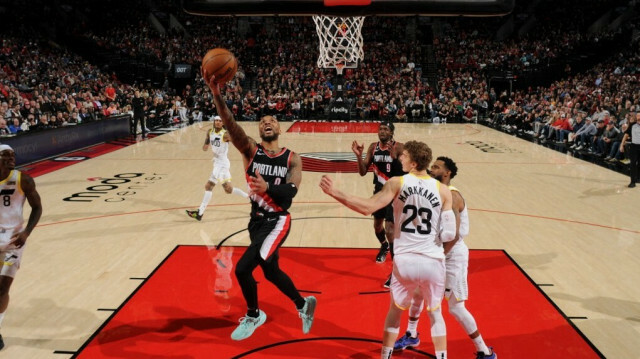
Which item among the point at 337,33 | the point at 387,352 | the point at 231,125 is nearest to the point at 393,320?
the point at 387,352

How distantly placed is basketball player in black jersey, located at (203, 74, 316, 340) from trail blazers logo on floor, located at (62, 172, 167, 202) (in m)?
6.32

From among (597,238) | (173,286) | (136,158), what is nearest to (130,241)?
(173,286)

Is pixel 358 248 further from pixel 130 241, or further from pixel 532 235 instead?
pixel 130 241

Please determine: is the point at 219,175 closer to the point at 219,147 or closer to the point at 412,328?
the point at 219,147

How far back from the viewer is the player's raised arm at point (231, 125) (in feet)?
14.5

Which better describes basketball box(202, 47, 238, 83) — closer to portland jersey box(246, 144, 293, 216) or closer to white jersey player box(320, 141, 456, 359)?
portland jersey box(246, 144, 293, 216)

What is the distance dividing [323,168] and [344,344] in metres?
9.34

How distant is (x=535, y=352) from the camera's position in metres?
4.46

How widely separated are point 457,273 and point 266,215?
1.69 metres

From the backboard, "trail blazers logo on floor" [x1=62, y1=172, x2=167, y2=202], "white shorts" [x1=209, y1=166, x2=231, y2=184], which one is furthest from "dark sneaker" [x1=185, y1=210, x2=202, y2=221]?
the backboard

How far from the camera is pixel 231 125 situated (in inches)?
176

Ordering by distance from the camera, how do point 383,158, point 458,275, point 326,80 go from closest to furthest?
point 458,275 < point 383,158 < point 326,80

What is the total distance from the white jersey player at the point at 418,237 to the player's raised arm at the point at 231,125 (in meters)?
1.40

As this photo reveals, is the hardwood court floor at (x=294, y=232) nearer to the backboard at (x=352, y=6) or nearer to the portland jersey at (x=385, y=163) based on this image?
the portland jersey at (x=385, y=163)
